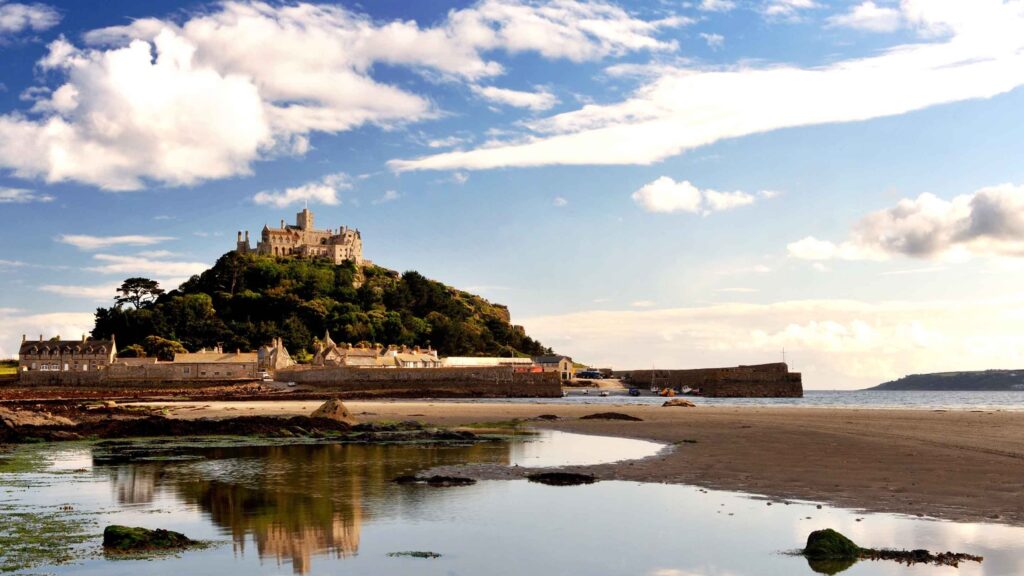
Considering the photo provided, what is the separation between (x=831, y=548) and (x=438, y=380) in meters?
77.3

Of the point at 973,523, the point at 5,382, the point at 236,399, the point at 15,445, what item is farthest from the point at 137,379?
the point at 973,523

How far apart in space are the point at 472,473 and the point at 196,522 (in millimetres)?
7443

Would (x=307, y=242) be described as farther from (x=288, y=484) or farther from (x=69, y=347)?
(x=288, y=484)

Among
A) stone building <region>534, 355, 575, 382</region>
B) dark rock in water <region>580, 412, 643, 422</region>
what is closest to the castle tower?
stone building <region>534, 355, 575, 382</region>

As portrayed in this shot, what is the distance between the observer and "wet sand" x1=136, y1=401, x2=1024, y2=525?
15.2 metres

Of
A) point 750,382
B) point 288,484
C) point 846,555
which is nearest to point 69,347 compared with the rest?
point 750,382

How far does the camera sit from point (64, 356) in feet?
316

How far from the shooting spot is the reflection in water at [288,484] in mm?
12555

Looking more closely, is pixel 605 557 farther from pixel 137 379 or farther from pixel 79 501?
pixel 137 379

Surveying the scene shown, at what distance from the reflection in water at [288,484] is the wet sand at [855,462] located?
567 cm

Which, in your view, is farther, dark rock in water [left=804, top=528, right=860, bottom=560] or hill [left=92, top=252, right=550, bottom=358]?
hill [left=92, top=252, right=550, bottom=358]

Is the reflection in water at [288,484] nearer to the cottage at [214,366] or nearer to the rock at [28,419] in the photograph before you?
the rock at [28,419]

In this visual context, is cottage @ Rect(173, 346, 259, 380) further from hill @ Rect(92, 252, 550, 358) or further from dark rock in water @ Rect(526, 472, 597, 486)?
dark rock in water @ Rect(526, 472, 597, 486)

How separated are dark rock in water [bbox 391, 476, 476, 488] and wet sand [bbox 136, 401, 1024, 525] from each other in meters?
3.24
